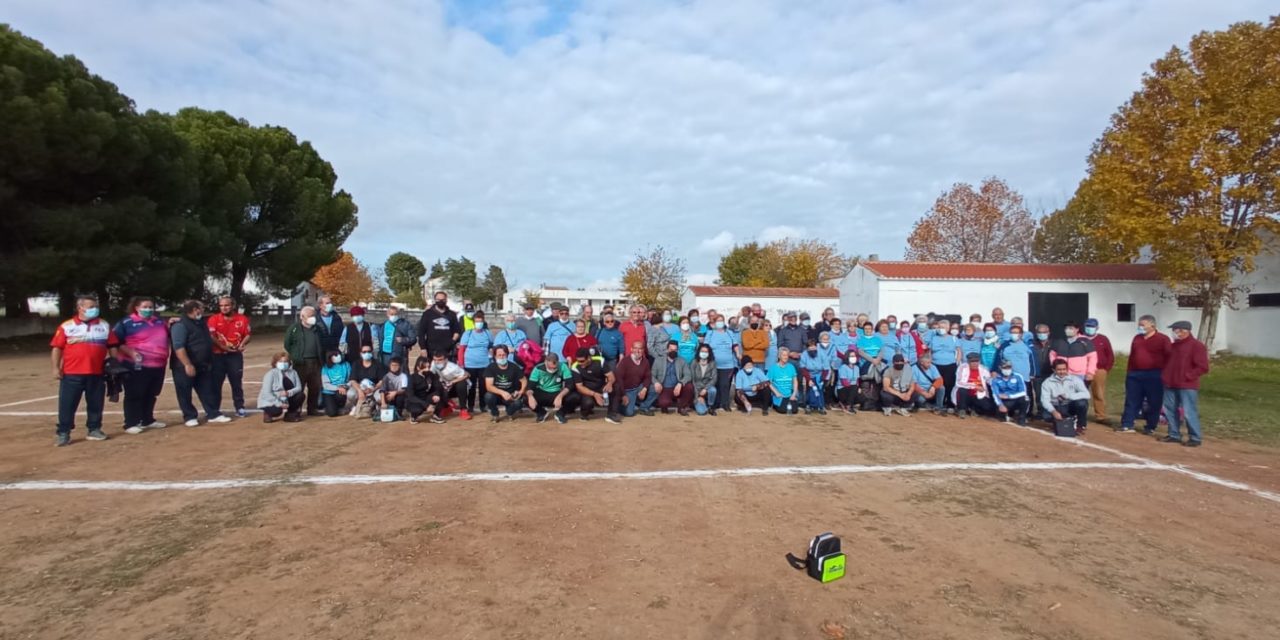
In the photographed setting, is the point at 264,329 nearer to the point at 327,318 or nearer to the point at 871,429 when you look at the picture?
the point at 327,318

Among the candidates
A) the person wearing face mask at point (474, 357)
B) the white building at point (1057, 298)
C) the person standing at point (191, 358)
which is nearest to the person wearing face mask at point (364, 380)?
the person wearing face mask at point (474, 357)

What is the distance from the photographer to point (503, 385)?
863 centimetres

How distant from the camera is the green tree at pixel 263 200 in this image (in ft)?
84.5

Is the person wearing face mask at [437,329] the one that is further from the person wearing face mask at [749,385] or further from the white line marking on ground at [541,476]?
the person wearing face mask at [749,385]

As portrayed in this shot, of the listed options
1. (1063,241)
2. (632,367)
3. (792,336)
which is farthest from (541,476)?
(1063,241)

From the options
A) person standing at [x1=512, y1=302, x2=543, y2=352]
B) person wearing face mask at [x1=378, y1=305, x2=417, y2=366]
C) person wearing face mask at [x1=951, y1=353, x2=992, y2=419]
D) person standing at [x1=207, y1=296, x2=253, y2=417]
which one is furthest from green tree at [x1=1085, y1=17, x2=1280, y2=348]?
person standing at [x1=207, y1=296, x2=253, y2=417]

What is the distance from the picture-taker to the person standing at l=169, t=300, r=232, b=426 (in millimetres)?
7711

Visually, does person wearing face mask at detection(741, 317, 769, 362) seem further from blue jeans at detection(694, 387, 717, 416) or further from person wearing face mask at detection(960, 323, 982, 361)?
person wearing face mask at detection(960, 323, 982, 361)

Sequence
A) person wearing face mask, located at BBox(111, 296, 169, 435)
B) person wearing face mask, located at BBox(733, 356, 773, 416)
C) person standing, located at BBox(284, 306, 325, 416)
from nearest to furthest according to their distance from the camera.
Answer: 1. person wearing face mask, located at BBox(111, 296, 169, 435)
2. person standing, located at BBox(284, 306, 325, 416)
3. person wearing face mask, located at BBox(733, 356, 773, 416)

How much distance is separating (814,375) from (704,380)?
179 cm

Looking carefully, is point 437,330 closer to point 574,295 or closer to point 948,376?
point 948,376

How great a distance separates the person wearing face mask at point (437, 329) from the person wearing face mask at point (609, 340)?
217cm

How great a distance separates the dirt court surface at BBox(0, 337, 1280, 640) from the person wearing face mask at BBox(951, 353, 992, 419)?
227 centimetres

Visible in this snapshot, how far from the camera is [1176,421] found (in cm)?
789
